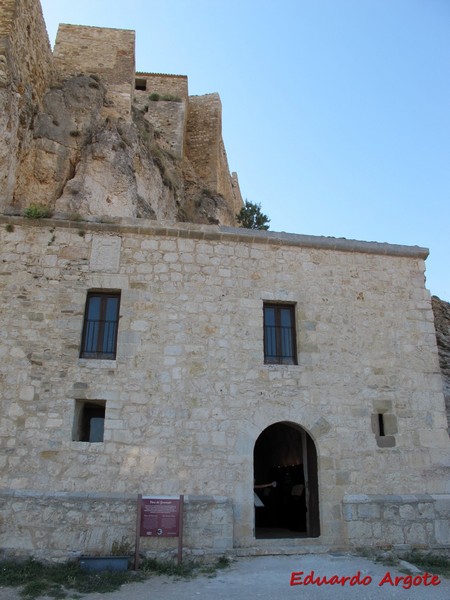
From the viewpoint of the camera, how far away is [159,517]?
744 cm

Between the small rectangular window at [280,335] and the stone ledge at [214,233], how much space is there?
134cm

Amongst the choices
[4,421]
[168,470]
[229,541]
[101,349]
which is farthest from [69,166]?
[229,541]

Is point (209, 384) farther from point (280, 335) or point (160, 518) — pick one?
point (160, 518)

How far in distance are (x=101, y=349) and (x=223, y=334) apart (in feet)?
7.21

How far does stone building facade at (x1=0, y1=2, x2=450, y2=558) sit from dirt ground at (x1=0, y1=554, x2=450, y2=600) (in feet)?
2.06

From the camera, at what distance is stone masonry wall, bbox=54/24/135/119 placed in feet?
61.2

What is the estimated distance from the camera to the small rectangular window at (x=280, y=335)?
9.20m

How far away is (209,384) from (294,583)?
332 centimetres

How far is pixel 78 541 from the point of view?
24.3ft

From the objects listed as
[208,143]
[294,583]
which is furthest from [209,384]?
[208,143]

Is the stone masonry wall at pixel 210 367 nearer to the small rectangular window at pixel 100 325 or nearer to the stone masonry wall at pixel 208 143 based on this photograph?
the small rectangular window at pixel 100 325

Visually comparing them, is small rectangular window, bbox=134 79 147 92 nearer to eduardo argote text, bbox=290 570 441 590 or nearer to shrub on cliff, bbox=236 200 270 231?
shrub on cliff, bbox=236 200 270 231

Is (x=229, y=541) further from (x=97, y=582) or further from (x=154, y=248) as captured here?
(x=154, y=248)

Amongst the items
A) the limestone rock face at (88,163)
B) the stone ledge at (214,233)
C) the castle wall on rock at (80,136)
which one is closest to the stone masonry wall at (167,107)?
the castle wall on rock at (80,136)
